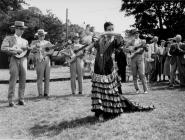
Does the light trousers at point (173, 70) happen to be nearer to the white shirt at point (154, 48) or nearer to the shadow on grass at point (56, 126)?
the white shirt at point (154, 48)

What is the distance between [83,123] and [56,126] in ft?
1.93

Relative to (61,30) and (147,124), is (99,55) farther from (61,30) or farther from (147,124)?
(61,30)

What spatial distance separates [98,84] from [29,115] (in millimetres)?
2220

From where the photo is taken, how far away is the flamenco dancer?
22.6 feet

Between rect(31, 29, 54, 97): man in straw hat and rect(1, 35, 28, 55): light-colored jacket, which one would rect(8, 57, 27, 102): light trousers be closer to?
rect(1, 35, 28, 55): light-colored jacket

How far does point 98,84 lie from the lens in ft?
22.9

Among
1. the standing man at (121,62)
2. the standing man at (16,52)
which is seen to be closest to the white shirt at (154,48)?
the standing man at (121,62)

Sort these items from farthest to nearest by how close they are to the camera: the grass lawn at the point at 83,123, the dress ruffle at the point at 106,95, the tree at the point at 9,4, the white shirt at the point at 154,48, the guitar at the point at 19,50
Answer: the tree at the point at 9,4 < the white shirt at the point at 154,48 < the guitar at the point at 19,50 < the dress ruffle at the point at 106,95 < the grass lawn at the point at 83,123

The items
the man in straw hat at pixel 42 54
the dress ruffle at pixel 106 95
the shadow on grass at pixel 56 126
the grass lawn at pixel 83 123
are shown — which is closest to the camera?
the grass lawn at pixel 83 123

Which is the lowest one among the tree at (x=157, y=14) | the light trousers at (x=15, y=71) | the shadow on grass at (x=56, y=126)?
the shadow on grass at (x=56, y=126)

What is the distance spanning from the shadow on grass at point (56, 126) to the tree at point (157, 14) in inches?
1327

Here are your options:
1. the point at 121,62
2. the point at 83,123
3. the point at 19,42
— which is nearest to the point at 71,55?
the point at 19,42

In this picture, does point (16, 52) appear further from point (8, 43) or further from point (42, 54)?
point (42, 54)

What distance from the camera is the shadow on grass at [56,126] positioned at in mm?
6357
